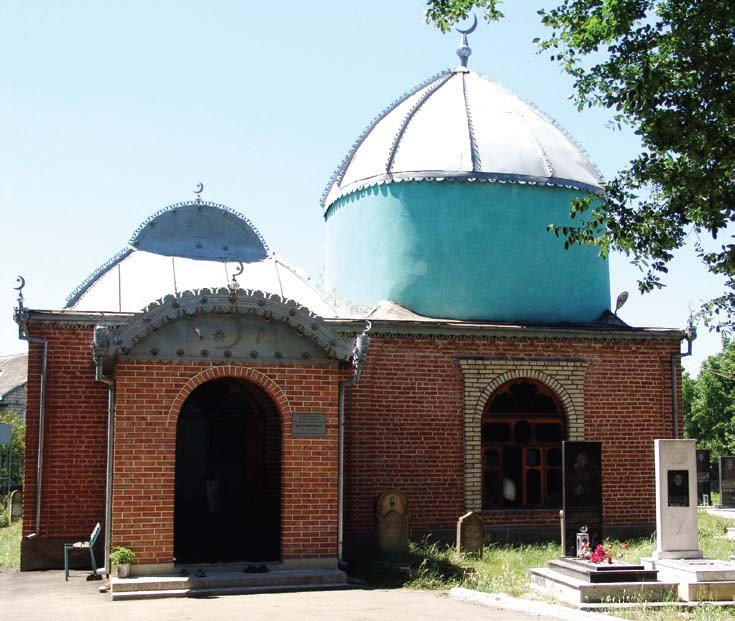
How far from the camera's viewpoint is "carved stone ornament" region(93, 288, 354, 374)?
13.2m

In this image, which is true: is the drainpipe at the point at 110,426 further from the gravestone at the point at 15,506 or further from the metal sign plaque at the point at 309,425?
the gravestone at the point at 15,506

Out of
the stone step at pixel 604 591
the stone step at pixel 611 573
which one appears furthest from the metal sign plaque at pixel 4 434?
the stone step at pixel 611 573

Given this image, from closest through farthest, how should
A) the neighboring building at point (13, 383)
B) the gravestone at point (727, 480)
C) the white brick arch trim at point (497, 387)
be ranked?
the white brick arch trim at point (497, 387), the gravestone at point (727, 480), the neighboring building at point (13, 383)

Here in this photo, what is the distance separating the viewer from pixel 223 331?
1370cm

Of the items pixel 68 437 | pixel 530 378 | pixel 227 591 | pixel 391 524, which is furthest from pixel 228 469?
pixel 530 378

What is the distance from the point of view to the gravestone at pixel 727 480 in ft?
87.8

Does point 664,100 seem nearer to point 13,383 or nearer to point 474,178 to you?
point 474,178

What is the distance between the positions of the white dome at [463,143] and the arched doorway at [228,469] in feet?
18.7

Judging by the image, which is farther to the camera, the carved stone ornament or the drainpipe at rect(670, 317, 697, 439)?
the drainpipe at rect(670, 317, 697, 439)

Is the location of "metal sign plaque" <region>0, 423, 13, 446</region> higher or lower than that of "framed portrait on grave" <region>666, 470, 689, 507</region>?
higher

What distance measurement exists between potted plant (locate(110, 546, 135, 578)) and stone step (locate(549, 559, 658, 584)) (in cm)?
567

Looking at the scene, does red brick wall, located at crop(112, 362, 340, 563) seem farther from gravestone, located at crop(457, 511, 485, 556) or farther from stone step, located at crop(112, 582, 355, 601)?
gravestone, located at crop(457, 511, 485, 556)

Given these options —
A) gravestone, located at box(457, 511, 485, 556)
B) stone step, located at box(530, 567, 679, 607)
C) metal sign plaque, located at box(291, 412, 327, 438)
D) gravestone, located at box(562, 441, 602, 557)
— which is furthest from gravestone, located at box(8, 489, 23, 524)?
stone step, located at box(530, 567, 679, 607)

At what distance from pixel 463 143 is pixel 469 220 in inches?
63.7
